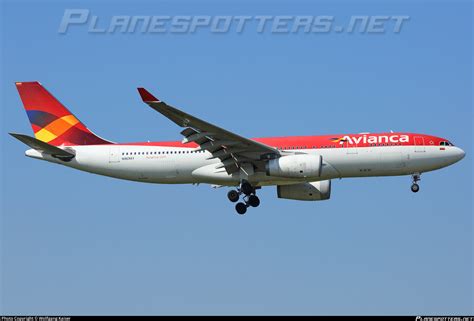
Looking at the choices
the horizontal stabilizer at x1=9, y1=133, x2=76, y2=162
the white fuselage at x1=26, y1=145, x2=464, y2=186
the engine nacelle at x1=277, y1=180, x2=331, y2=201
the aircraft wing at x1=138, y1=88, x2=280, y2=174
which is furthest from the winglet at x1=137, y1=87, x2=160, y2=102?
the engine nacelle at x1=277, y1=180, x2=331, y2=201

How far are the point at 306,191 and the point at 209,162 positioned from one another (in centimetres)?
616

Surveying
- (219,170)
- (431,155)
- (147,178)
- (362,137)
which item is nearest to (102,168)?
(147,178)

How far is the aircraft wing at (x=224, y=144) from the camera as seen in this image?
146ft

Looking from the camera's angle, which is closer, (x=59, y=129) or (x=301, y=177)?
(x=301, y=177)

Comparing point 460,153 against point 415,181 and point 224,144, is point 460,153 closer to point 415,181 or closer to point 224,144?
point 415,181

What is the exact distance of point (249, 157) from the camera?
157 ft

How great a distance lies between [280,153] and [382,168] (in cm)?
530

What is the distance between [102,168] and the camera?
5028 centimetres

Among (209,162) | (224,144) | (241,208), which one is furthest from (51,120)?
(241,208)

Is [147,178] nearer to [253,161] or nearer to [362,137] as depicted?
[253,161]

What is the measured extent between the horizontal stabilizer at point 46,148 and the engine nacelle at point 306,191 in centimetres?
1187

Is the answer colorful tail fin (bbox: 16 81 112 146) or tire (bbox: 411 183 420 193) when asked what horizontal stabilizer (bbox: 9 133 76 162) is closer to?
colorful tail fin (bbox: 16 81 112 146)

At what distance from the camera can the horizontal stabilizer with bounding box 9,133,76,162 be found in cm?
4867

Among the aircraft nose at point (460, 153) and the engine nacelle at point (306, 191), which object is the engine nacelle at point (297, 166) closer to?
the engine nacelle at point (306, 191)
